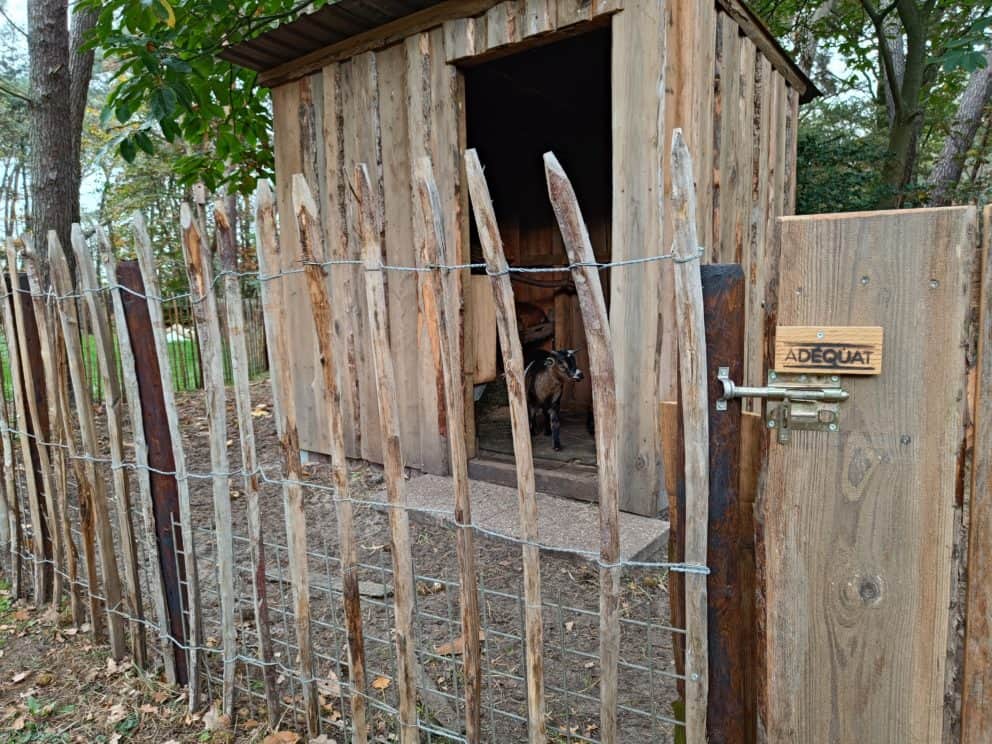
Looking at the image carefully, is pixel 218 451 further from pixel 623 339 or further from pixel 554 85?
pixel 554 85

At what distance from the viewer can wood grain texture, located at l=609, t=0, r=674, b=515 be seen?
3.37 m

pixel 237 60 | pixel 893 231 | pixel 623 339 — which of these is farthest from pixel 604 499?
pixel 237 60

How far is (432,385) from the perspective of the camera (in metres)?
4.46

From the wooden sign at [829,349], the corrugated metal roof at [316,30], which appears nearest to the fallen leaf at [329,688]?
the wooden sign at [829,349]

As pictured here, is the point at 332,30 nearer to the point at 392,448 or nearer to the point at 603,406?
the point at 392,448

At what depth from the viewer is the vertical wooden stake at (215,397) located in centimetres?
223

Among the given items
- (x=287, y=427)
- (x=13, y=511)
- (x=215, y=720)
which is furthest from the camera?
(x=13, y=511)

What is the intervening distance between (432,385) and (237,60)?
3156mm

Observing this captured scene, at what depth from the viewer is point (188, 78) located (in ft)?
17.8

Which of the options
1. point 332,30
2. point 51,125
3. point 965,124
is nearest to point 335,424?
point 332,30

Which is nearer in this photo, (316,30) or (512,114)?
(316,30)

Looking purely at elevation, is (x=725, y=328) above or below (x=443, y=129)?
below

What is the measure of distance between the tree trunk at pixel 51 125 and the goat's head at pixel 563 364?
503 centimetres

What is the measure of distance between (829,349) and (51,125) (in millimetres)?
7745
